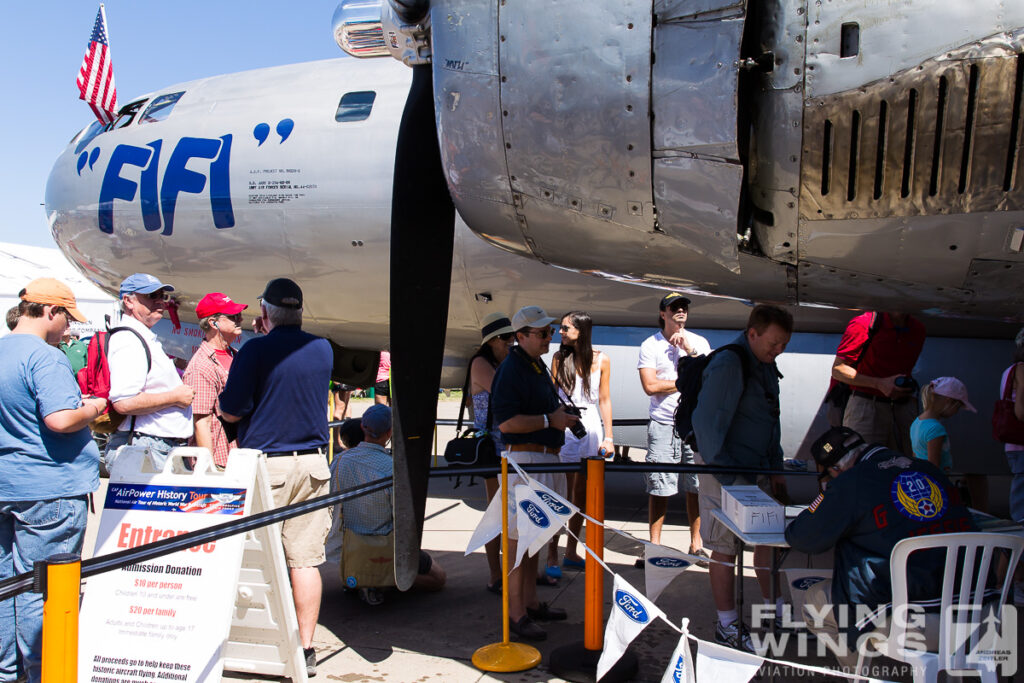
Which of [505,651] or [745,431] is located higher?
[745,431]

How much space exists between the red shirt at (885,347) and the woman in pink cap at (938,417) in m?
0.24

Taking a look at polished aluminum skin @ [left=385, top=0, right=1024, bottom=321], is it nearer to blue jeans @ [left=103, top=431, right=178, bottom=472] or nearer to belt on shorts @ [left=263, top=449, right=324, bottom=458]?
belt on shorts @ [left=263, top=449, right=324, bottom=458]

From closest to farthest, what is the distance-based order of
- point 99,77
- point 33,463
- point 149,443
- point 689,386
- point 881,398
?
1. point 33,463
2. point 689,386
3. point 149,443
4. point 881,398
5. point 99,77

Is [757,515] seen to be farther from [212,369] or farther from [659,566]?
[212,369]

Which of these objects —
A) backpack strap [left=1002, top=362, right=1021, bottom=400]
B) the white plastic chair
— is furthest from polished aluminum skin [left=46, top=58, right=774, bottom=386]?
the white plastic chair

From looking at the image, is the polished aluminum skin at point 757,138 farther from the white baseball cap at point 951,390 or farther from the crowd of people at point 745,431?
the white baseball cap at point 951,390

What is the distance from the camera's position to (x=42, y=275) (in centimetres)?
1600

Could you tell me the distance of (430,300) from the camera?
11.8 ft

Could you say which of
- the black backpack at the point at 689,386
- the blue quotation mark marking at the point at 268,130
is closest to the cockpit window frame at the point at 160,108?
the blue quotation mark marking at the point at 268,130

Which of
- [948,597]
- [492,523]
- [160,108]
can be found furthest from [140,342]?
[160,108]

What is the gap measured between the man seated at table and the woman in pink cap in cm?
231

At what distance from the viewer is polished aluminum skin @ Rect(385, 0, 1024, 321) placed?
2338mm

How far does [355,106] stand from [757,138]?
5.06 meters

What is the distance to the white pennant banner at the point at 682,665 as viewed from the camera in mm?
2592
